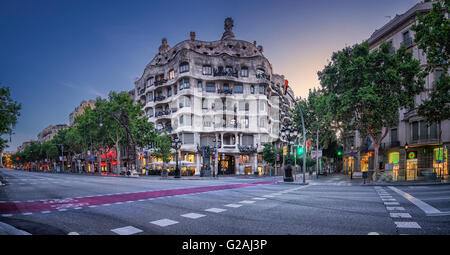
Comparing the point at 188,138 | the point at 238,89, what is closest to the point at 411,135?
the point at 238,89

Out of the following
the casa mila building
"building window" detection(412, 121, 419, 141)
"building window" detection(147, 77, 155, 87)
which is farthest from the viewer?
"building window" detection(147, 77, 155, 87)

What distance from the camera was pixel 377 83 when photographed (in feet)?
72.4

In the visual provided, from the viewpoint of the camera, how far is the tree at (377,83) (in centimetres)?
2120

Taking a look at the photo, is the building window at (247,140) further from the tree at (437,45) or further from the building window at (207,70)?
the tree at (437,45)

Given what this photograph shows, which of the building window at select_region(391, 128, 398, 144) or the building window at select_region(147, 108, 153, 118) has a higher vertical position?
the building window at select_region(147, 108, 153, 118)

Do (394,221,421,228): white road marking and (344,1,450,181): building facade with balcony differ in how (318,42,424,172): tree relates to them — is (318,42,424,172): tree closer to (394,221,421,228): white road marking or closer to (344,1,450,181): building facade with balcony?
(344,1,450,181): building facade with balcony

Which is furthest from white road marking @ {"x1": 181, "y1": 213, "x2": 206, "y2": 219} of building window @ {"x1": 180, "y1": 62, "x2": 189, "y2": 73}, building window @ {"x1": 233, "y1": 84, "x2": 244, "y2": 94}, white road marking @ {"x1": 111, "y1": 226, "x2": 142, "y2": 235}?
building window @ {"x1": 233, "y1": 84, "x2": 244, "y2": 94}

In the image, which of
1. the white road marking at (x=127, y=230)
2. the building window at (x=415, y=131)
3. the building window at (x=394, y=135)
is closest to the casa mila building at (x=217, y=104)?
the building window at (x=394, y=135)

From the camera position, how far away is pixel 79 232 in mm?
4613

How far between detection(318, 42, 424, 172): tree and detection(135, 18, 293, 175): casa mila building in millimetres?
19695

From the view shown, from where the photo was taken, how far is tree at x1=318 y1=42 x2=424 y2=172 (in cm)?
2120

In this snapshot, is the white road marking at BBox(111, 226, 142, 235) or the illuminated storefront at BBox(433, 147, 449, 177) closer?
the white road marking at BBox(111, 226, 142, 235)

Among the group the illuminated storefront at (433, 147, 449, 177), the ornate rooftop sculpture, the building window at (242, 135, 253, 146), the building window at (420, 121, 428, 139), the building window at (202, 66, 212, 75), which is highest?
the ornate rooftop sculpture
